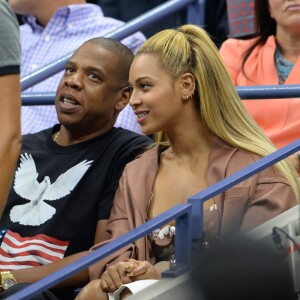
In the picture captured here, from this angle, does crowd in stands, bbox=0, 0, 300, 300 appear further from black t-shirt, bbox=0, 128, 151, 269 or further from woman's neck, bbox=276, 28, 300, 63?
woman's neck, bbox=276, 28, 300, 63

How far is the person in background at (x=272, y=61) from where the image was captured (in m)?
4.03

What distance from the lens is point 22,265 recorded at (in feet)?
11.4

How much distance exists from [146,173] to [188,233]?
63 cm

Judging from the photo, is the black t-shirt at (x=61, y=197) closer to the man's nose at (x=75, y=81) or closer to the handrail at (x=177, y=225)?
the man's nose at (x=75, y=81)

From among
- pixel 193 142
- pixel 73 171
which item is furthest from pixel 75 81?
pixel 193 142

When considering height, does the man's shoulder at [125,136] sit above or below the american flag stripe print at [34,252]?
above

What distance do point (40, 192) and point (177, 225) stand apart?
89 cm

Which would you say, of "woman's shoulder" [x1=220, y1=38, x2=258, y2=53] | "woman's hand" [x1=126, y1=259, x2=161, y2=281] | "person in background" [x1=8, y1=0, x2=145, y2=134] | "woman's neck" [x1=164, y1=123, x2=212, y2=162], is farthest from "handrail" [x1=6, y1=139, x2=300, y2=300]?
"person in background" [x1=8, y1=0, x2=145, y2=134]

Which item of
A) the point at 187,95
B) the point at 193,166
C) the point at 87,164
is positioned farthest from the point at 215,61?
the point at 87,164

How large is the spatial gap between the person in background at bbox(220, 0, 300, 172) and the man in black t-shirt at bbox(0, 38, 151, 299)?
1.99 feet

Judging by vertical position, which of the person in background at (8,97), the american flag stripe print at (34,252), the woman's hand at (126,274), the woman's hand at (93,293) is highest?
the person in background at (8,97)

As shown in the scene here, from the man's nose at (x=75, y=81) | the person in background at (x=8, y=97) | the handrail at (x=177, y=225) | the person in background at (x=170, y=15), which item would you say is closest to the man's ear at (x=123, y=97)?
the man's nose at (x=75, y=81)

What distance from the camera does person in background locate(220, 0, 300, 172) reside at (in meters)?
4.03

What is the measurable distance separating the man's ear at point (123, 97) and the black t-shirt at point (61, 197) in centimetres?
9
